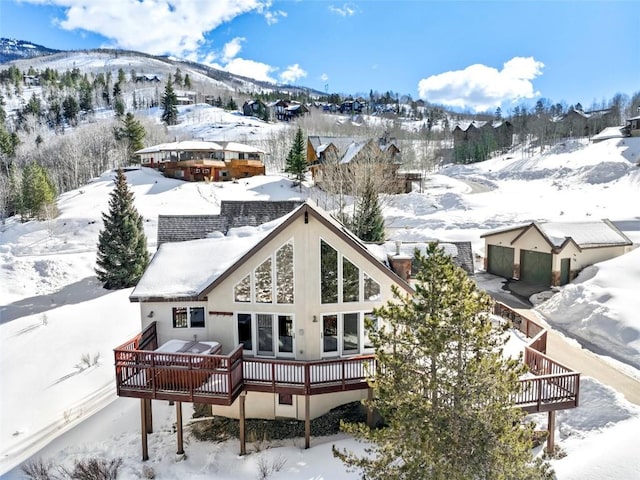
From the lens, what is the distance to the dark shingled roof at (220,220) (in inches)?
813

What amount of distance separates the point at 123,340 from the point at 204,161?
4462cm

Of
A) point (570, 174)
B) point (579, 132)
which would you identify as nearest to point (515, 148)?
point (579, 132)

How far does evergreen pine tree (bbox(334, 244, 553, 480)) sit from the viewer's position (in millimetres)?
6449

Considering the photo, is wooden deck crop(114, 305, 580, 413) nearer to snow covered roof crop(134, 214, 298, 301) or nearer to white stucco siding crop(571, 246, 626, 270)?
snow covered roof crop(134, 214, 298, 301)

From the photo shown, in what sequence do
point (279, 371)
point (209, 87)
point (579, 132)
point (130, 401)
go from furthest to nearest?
1. point (209, 87)
2. point (579, 132)
3. point (130, 401)
4. point (279, 371)

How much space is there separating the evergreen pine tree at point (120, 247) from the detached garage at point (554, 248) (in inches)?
1087

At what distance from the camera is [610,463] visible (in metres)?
9.06

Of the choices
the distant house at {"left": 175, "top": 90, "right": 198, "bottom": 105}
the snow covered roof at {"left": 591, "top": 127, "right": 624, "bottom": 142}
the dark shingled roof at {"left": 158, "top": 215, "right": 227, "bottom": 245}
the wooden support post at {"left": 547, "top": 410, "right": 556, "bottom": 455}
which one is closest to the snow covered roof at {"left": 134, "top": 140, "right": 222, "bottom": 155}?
the dark shingled roof at {"left": 158, "top": 215, "right": 227, "bottom": 245}

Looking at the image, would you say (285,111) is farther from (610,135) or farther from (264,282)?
(264,282)

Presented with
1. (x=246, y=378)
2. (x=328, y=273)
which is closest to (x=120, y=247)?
(x=246, y=378)

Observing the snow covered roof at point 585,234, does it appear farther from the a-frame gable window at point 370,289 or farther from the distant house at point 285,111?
the distant house at point 285,111

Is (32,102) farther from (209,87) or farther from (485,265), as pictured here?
(485,265)

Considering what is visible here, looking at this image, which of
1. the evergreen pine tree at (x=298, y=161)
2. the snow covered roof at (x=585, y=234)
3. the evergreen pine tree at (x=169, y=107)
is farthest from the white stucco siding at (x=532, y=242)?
the evergreen pine tree at (x=169, y=107)

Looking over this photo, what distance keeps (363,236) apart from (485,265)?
394 inches
